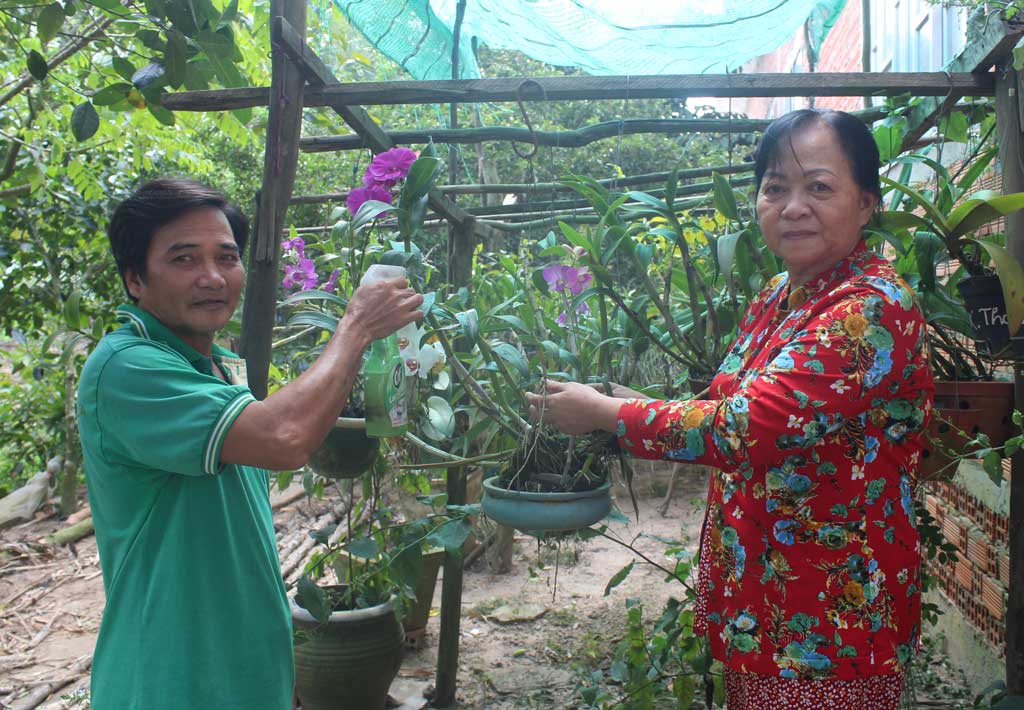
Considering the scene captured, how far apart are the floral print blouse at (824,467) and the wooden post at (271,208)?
746 mm

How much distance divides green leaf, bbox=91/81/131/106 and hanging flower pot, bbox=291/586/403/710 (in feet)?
5.06

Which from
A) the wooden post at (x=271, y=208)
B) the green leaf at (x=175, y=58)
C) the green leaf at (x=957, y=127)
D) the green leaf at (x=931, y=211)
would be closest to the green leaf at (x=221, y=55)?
the green leaf at (x=175, y=58)

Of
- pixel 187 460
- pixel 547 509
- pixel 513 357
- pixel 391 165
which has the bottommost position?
pixel 547 509

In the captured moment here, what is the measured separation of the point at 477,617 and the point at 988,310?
2.85 meters

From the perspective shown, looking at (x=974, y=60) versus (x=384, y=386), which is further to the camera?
(x=974, y=60)

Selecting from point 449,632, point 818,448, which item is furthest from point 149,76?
point 449,632

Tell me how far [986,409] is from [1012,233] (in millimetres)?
330

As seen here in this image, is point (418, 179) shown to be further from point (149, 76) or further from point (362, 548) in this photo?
point (362, 548)

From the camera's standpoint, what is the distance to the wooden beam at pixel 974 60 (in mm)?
1379

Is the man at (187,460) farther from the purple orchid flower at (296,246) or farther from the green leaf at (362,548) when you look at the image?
the purple orchid flower at (296,246)

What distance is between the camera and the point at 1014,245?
143cm

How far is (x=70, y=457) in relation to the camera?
483cm

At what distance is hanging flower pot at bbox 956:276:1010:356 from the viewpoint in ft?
4.40

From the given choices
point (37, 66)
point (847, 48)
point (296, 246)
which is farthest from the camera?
point (847, 48)
